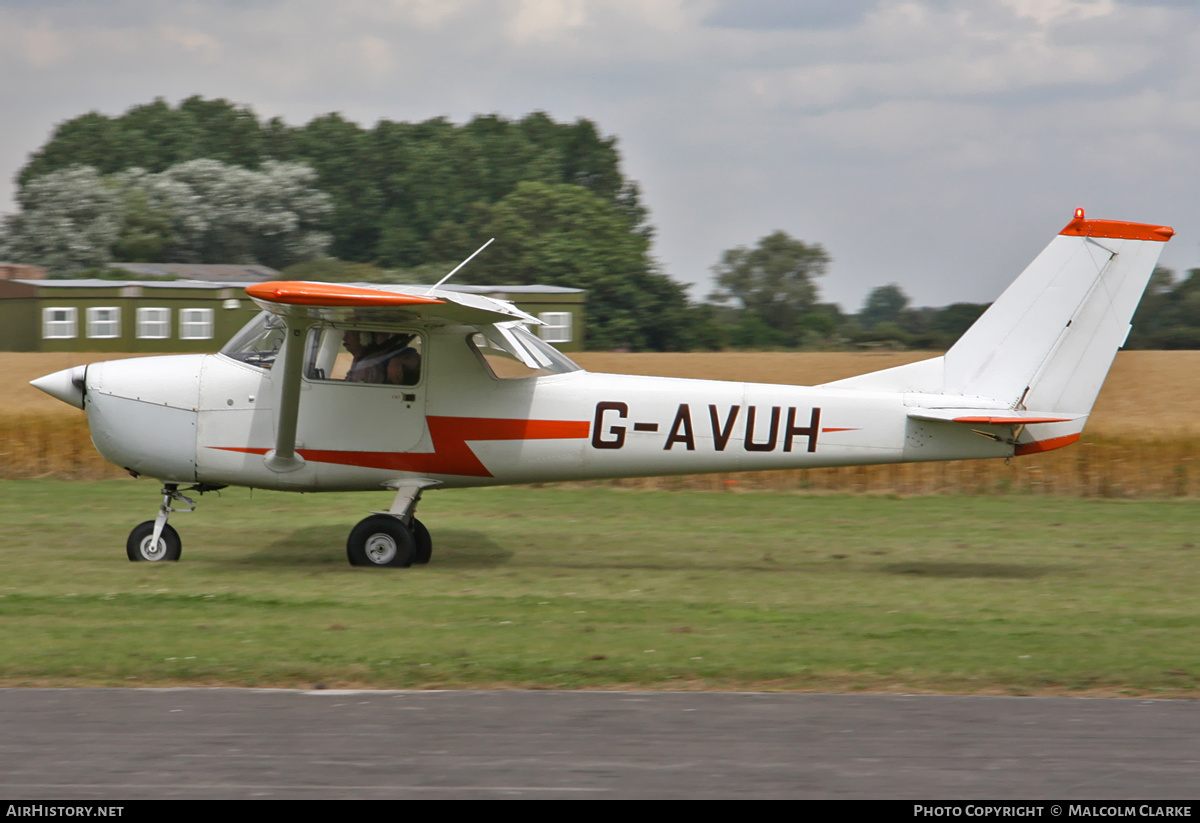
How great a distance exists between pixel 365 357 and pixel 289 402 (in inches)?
29.5

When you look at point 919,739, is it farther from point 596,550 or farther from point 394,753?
point 596,550

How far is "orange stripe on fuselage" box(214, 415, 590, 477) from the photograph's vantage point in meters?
10.4

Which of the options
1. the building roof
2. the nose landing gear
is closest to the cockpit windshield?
the nose landing gear

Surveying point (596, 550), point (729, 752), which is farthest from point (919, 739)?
point (596, 550)

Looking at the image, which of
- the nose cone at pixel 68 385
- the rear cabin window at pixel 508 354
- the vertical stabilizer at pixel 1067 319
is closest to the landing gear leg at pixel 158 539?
the nose cone at pixel 68 385

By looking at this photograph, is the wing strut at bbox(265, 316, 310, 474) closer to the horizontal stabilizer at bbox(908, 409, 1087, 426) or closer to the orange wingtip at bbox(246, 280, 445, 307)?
the orange wingtip at bbox(246, 280, 445, 307)

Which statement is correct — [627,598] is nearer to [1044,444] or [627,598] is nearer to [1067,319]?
[1044,444]

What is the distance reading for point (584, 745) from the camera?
545 cm

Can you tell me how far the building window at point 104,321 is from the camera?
4712cm

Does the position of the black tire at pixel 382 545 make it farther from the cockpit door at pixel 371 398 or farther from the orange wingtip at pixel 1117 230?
the orange wingtip at pixel 1117 230

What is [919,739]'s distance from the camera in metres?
5.53

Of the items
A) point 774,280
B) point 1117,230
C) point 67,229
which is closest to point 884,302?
point 774,280

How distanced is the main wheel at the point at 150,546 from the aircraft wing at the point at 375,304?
2.28 metres

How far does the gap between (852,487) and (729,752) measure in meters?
11.5
